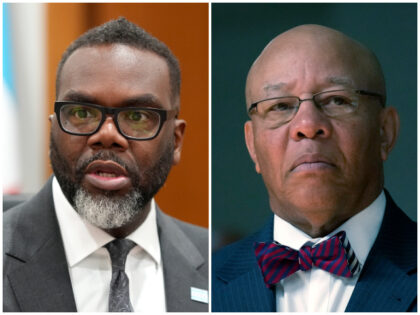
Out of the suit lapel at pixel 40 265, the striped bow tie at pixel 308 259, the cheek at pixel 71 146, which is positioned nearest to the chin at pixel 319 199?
the striped bow tie at pixel 308 259

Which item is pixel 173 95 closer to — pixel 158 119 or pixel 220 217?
pixel 158 119

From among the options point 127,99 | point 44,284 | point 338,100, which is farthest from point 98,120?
point 338,100

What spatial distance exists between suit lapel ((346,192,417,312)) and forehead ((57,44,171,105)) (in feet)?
3.46

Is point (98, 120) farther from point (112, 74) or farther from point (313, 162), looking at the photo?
point (313, 162)

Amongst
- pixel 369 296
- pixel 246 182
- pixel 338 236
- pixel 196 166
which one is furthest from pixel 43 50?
pixel 369 296

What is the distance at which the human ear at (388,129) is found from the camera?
101 inches

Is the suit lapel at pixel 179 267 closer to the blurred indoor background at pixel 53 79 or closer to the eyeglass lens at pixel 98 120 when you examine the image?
the blurred indoor background at pixel 53 79

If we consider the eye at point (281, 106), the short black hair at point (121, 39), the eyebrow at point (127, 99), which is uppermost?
the short black hair at point (121, 39)

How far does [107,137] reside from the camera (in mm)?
2582

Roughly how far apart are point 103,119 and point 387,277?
1279 mm

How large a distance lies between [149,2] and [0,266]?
Result: 50.7 inches

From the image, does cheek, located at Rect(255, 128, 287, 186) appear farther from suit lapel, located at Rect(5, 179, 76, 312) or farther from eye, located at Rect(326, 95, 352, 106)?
suit lapel, located at Rect(5, 179, 76, 312)

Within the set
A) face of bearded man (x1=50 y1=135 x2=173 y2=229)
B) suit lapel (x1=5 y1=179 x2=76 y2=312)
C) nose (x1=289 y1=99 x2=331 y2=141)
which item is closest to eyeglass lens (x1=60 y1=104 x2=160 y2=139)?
face of bearded man (x1=50 y1=135 x2=173 y2=229)

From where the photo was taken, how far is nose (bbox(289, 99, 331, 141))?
2482mm
